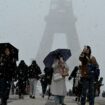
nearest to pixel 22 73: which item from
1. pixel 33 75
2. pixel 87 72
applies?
pixel 33 75

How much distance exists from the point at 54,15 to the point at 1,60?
4125 cm

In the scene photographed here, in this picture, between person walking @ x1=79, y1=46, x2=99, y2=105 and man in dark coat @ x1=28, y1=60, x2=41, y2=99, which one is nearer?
person walking @ x1=79, y1=46, x2=99, y2=105

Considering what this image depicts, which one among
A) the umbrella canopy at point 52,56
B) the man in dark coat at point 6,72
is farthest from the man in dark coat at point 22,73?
the man in dark coat at point 6,72

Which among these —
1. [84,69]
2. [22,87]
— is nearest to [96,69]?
[84,69]

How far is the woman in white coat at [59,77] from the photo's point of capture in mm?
14070

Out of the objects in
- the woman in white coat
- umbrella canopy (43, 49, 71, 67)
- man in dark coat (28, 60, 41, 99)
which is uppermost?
man in dark coat (28, 60, 41, 99)

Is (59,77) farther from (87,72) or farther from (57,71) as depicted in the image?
(87,72)

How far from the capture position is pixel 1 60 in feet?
44.1

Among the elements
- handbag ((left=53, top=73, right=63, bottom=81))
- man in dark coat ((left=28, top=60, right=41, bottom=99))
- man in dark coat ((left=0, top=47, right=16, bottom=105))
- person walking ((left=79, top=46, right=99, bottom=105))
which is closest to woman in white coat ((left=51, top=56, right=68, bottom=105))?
handbag ((left=53, top=73, right=63, bottom=81))

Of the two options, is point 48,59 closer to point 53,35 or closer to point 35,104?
point 35,104

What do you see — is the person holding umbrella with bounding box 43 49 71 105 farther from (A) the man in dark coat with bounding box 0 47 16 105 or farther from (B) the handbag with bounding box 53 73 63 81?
(A) the man in dark coat with bounding box 0 47 16 105

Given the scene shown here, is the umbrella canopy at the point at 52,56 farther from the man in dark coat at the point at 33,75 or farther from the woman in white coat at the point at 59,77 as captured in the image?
the man in dark coat at the point at 33,75

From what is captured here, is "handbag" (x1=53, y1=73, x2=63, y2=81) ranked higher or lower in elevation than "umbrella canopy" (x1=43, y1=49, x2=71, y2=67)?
lower

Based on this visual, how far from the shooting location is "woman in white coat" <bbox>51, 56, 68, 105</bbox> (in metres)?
14.1
